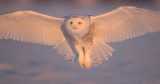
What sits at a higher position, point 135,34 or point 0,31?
point 0,31

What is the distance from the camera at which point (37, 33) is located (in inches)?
151

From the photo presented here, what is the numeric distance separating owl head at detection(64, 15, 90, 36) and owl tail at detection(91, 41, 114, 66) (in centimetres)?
30

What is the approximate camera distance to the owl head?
11.1 ft

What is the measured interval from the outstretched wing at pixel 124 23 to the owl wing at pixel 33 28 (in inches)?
15.2

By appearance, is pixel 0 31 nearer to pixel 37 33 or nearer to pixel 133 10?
pixel 37 33

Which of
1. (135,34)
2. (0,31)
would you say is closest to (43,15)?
(0,31)

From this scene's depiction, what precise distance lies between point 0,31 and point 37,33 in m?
0.38

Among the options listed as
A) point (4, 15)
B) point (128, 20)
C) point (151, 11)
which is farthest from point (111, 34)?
point (4, 15)

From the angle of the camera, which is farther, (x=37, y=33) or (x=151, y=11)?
(x=37, y=33)

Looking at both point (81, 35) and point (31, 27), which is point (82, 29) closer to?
point (81, 35)

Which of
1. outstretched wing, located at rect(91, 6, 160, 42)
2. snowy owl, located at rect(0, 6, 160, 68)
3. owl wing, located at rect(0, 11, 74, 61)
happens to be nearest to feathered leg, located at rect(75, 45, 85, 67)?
snowy owl, located at rect(0, 6, 160, 68)

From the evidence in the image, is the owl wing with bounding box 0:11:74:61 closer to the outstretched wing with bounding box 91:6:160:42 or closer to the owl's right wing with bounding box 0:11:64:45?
the owl's right wing with bounding box 0:11:64:45

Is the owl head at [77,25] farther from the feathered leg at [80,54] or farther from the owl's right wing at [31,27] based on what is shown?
the owl's right wing at [31,27]

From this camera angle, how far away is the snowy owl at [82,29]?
3.48 meters
